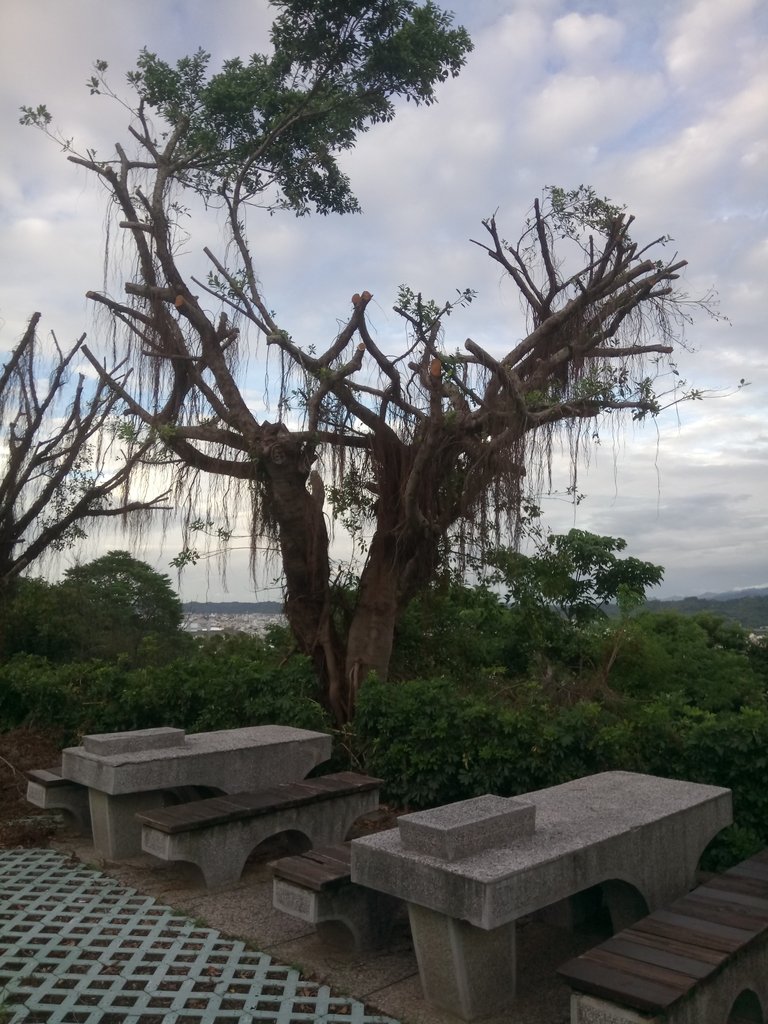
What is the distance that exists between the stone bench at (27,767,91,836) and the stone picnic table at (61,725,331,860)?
0.95 feet

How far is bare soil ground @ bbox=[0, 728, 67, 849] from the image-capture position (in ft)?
19.7

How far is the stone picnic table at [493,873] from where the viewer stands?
10.8 feet

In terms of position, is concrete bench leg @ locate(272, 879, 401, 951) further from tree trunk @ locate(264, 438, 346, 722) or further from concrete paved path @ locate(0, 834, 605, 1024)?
tree trunk @ locate(264, 438, 346, 722)

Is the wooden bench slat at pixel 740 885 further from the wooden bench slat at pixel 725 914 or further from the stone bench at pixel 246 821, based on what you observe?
the stone bench at pixel 246 821

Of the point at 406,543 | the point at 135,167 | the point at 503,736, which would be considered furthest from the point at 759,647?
the point at 135,167

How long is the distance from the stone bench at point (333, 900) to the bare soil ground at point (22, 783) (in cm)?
262

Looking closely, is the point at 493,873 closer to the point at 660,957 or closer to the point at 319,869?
the point at 660,957

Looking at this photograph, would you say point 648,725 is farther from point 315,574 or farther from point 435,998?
point 315,574

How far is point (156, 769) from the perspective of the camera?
5.41m

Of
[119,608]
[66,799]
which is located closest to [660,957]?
[66,799]

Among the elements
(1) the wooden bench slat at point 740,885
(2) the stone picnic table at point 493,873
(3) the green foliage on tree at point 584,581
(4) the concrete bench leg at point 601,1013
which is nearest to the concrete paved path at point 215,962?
(2) the stone picnic table at point 493,873

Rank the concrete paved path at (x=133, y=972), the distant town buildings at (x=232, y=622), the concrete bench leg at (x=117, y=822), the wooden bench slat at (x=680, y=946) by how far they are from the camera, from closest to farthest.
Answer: the wooden bench slat at (x=680, y=946), the concrete paved path at (x=133, y=972), the concrete bench leg at (x=117, y=822), the distant town buildings at (x=232, y=622)

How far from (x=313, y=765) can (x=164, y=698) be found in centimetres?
215

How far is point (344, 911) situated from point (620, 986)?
5.07 ft
